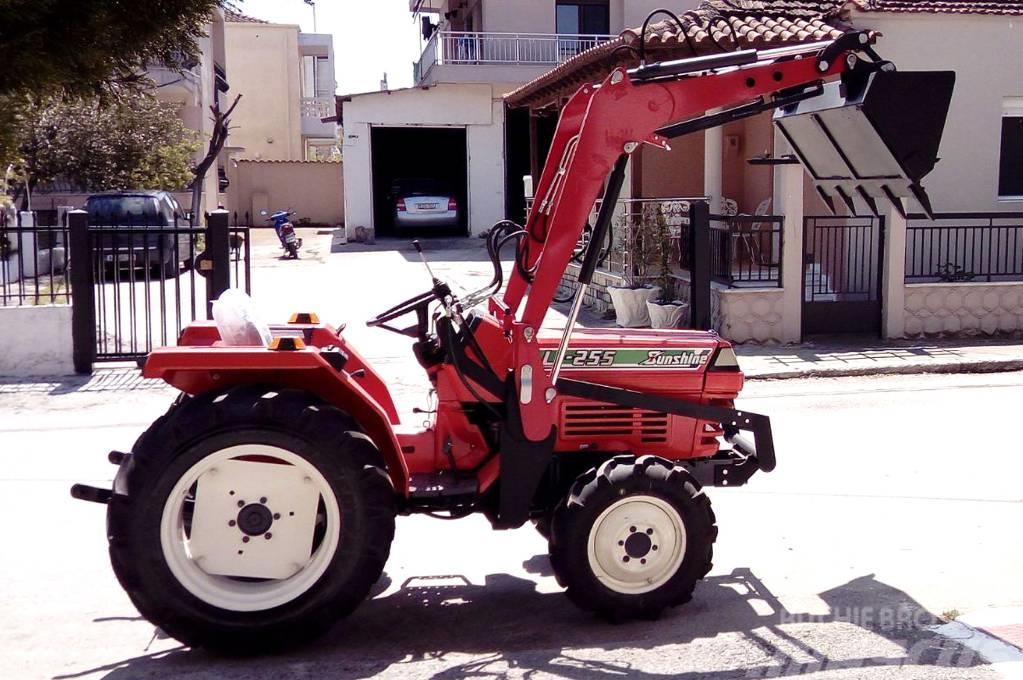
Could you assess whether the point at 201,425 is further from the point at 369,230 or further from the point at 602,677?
the point at 369,230

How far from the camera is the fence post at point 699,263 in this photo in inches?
474

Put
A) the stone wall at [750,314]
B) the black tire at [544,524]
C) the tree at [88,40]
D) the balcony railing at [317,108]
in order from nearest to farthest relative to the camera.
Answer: the tree at [88,40], the black tire at [544,524], the stone wall at [750,314], the balcony railing at [317,108]

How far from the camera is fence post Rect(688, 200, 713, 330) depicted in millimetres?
12039

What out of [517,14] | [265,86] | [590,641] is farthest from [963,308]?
[265,86]

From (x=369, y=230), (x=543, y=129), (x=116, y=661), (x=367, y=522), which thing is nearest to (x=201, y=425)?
(x=367, y=522)

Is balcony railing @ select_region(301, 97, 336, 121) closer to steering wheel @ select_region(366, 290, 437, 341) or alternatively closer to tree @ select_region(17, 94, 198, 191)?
tree @ select_region(17, 94, 198, 191)

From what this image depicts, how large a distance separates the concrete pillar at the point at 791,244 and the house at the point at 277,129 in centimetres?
2339

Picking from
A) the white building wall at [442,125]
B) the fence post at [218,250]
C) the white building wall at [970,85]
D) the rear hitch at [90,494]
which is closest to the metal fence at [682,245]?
the white building wall at [970,85]

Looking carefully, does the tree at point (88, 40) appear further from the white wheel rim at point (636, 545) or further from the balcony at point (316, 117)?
the balcony at point (316, 117)

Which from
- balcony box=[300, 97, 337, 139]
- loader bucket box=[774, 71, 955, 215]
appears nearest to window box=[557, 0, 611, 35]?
balcony box=[300, 97, 337, 139]

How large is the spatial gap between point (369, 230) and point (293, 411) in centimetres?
2417

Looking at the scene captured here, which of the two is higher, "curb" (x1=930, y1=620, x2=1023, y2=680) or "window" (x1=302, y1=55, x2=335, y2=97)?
"window" (x1=302, y1=55, x2=335, y2=97)

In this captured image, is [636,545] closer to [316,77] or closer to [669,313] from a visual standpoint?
[669,313]

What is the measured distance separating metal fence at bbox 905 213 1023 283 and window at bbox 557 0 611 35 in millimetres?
16083
